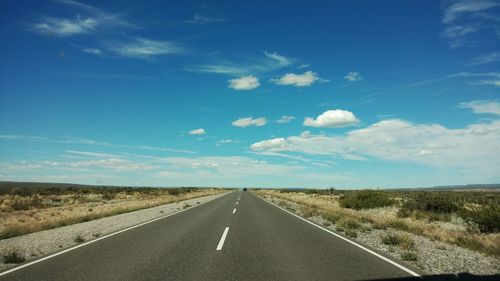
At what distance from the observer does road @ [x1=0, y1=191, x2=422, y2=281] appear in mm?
7797

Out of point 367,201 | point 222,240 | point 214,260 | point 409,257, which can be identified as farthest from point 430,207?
point 214,260

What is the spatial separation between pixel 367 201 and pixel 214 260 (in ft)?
90.4

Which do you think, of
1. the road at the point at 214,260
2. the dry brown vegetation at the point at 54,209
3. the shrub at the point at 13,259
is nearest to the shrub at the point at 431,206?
the road at the point at 214,260

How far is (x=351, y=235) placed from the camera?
14242mm

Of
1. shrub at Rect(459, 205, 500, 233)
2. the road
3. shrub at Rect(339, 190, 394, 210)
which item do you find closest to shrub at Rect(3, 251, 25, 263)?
the road

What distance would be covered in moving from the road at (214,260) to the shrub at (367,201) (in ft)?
71.6

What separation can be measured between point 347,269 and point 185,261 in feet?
11.3

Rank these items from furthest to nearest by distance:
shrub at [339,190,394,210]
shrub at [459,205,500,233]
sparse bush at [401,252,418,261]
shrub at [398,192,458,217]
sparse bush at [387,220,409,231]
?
shrub at [339,190,394,210], shrub at [398,192,458,217], sparse bush at [387,220,409,231], shrub at [459,205,500,233], sparse bush at [401,252,418,261]

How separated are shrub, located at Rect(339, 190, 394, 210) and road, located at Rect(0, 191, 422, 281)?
21823 millimetres

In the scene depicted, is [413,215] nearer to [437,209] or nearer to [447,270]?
[437,209]

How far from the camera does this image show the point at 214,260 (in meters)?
9.32

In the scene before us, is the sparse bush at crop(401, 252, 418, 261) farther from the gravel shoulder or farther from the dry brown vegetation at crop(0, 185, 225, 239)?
the dry brown vegetation at crop(0, 185, 225, 239)

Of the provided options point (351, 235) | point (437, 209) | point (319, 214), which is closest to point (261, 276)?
point (351, 235)

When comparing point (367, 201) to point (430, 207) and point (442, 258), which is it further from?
point (442, 258)
